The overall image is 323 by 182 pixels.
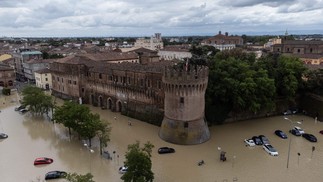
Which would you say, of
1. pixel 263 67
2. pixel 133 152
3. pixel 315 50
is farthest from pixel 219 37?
pixel 133 152

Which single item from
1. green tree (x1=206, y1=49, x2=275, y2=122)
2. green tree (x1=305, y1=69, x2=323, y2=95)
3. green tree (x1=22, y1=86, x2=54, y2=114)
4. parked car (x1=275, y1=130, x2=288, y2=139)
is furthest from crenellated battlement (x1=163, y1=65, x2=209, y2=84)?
green tree (x1=305, y1=69, x2=323, y2=95)

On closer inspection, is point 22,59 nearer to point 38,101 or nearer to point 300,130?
point 38,101

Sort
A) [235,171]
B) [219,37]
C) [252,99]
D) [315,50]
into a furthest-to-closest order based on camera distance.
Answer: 1. [219,37]
2. [315,50]
3. [252,99]
4. [235,171]

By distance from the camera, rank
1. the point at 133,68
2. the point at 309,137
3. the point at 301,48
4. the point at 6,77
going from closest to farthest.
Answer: the point at 309,137 < the point at 133,68 < the point at 6,77 < the point at 301,48

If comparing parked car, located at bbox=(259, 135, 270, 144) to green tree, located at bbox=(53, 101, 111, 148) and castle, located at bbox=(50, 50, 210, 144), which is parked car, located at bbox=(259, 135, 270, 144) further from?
green tree, located at bbox=(53, 101, 111, 148)

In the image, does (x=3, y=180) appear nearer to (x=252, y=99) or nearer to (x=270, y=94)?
(x=252, y=99)

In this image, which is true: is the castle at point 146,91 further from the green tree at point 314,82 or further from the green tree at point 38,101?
the green tree at point 314,82

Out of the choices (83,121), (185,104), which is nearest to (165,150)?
(185,104)

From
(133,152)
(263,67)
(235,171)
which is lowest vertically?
(235,171)
